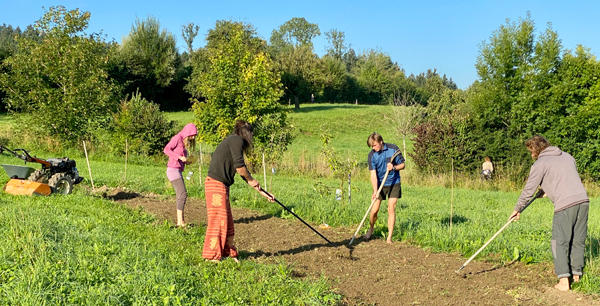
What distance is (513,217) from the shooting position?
6316mm

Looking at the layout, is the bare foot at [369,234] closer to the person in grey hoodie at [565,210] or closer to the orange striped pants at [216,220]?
the orange striped pants at [216,220]

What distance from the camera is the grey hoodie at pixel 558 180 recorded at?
5.93 m

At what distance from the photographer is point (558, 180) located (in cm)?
601

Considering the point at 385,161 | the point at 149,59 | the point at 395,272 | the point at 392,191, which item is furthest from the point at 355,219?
the point at 149,59

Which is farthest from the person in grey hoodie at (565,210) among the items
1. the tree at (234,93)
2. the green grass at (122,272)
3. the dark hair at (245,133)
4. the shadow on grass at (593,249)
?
the tree at (234,93)

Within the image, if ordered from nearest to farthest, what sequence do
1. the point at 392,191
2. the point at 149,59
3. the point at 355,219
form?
the point at 392,191
the point at 355,219
the point at 149,59

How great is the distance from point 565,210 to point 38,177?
10.5 m

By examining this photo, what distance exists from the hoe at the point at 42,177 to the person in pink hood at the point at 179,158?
3.86m

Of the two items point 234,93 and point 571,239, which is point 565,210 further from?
point 234,93

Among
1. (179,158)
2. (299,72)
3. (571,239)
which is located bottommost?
(571,239)

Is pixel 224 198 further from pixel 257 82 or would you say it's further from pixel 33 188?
pixel 257 82

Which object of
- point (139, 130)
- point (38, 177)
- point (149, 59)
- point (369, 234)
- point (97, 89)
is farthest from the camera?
point (149, 59)

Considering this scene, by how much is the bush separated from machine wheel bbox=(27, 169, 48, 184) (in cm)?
1129

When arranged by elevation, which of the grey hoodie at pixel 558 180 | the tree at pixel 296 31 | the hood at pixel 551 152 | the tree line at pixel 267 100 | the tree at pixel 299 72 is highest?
the tree at pixel 296 31
